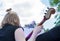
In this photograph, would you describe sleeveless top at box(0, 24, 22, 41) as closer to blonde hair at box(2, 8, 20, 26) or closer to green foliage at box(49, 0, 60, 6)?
blonde hair at box(2, 8, 20, 26)

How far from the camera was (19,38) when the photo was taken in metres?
1.48

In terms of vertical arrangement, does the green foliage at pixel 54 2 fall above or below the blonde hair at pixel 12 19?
below

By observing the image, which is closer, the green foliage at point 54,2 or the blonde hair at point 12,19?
the blonde hair at point 12,19

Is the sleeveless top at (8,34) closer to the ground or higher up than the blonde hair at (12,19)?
closer to the ground

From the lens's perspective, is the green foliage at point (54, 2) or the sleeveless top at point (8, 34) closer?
the sleeveless top at point (8, 34)

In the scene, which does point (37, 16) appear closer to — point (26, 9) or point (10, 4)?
point (26, 9)

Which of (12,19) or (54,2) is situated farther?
(54,2)

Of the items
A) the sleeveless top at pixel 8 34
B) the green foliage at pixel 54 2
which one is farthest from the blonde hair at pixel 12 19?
the green foliage at pixel 54 2

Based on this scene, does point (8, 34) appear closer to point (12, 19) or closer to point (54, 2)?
point (12, 19)

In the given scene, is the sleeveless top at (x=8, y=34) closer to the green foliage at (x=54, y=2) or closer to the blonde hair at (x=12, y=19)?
the blonde hair at (x=12, y=19)

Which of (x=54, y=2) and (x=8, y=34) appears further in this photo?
(x=54, y=2)

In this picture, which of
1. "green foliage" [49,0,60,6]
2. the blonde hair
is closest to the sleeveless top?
the blonde hair

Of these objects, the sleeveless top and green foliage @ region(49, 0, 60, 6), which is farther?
green foliage @ region(49, 0, 60, 6)

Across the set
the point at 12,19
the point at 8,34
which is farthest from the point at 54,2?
the point at 8,34
